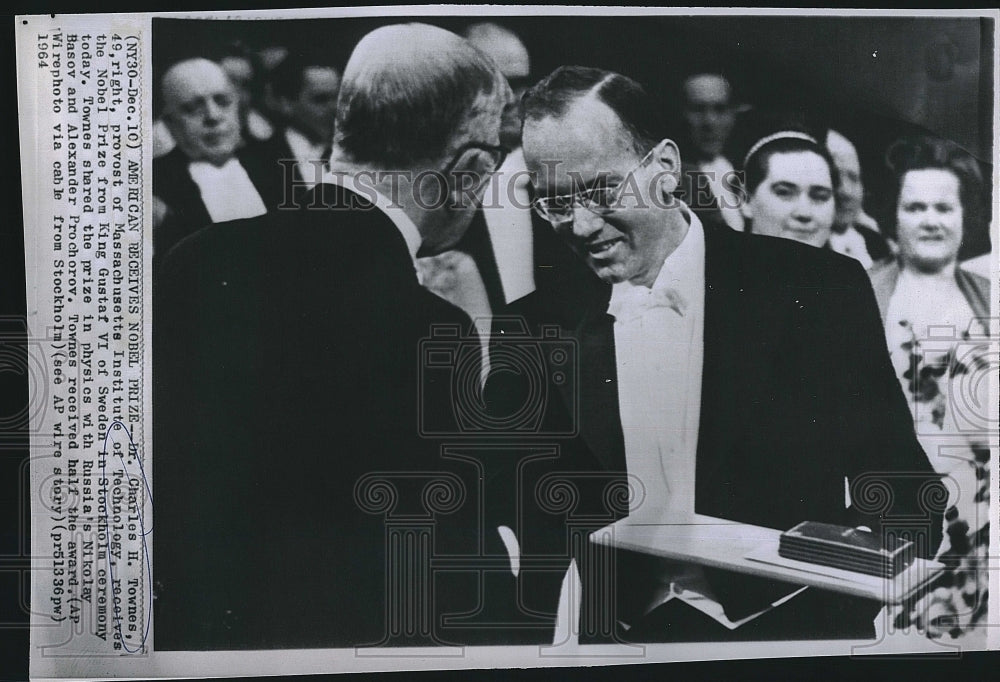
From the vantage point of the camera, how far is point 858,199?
101cm

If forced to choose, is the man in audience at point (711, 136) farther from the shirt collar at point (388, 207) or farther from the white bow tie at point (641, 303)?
the shirt collar at point (388, 207)

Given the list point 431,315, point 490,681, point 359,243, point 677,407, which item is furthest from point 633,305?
point 490,681

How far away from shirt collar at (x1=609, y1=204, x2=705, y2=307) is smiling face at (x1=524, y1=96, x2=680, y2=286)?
14mm

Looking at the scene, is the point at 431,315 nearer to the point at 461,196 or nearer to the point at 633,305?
the point at 461,196

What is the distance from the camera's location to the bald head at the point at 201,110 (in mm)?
977

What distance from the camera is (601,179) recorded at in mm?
995

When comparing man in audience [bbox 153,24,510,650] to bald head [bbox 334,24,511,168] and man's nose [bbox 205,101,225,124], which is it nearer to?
bald head [bbox 334,24,511,168]

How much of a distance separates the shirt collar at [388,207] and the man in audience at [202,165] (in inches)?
3.1

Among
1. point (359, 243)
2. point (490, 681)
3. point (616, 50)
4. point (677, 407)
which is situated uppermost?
point (616, 50)

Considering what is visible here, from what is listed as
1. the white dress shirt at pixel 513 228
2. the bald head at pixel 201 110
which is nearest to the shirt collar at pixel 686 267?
the white dress shirt at pixel 513 228

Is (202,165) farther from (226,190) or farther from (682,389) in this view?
(682,389)

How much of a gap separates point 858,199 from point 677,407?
362mm
